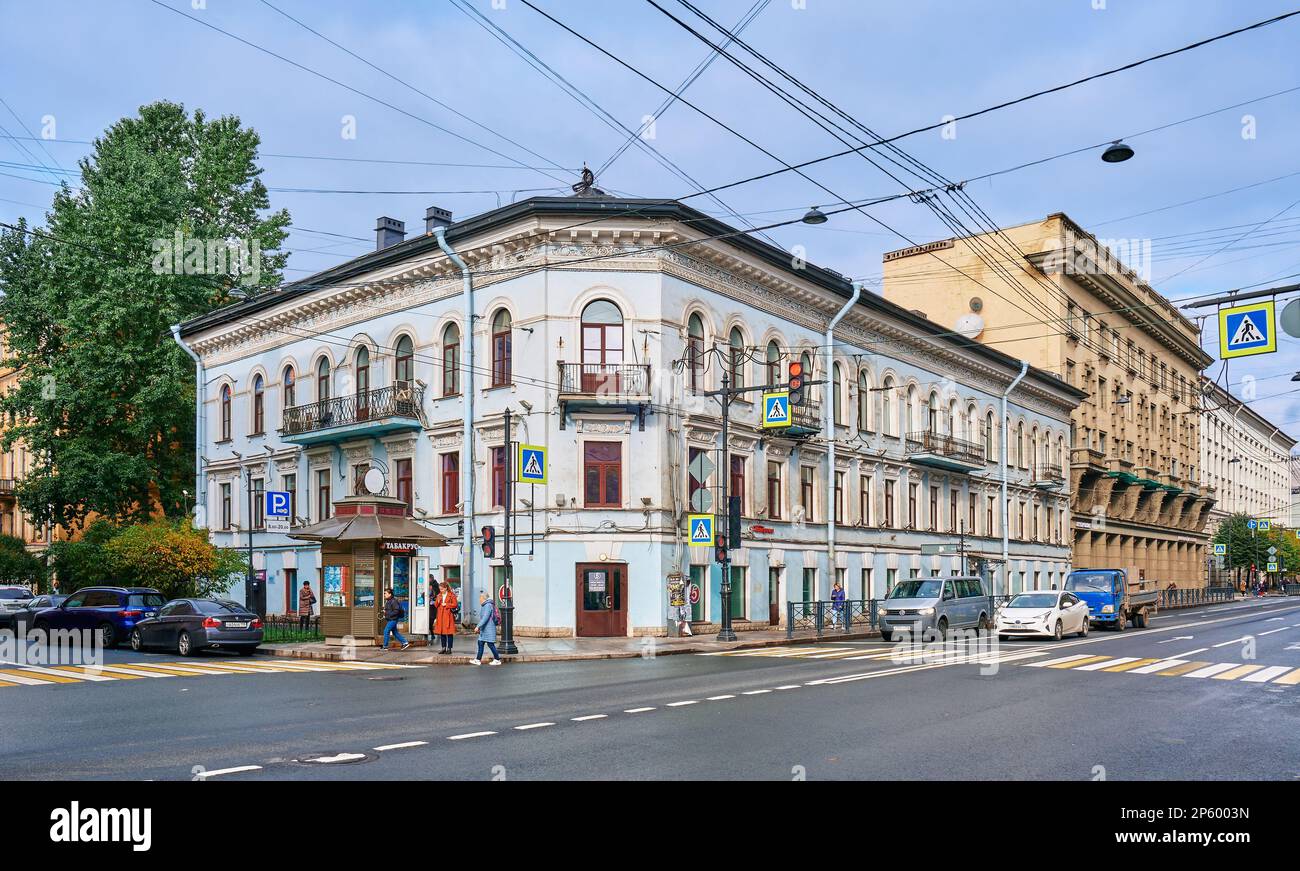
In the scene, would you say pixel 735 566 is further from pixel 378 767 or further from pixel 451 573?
pixel 378 767

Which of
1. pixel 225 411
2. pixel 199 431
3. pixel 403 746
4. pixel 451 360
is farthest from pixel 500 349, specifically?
pixel 403 746

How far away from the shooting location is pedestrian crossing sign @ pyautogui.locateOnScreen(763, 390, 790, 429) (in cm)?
3097

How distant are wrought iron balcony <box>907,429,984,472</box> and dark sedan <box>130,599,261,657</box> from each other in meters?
27.4

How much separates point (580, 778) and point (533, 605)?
21.8 meters

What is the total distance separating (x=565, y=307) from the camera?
30.9 meters

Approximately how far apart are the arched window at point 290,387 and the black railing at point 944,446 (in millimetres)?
24355

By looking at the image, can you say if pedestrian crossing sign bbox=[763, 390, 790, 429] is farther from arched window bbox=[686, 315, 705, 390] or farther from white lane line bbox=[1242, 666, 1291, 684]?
white lane line bbox=[1242, 666, 1291, 684]

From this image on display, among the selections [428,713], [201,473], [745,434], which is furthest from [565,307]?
[201,473]

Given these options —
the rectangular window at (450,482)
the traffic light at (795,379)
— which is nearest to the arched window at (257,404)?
the rectangular window at (450,482)

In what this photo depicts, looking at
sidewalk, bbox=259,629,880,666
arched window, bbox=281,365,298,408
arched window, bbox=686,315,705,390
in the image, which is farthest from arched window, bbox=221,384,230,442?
arched window, bbox=686,315,705,390

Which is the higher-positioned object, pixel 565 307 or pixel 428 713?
pixel 565 307

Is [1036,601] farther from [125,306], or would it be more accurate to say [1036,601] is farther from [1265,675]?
[125,306]

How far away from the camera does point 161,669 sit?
21188mm

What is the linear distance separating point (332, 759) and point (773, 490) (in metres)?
27.2
